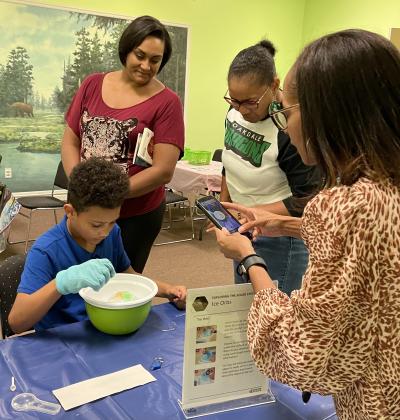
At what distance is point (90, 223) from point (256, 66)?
0.70 meters

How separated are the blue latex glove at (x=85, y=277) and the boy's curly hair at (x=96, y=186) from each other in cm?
25

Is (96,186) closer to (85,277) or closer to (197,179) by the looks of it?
(85,277)

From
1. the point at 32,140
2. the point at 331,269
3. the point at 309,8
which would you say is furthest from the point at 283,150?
the point at 309,8

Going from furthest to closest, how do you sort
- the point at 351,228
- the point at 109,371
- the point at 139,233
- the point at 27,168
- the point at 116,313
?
the point at 27,168, the point at 139,233, the point at 116,313, the point at 109,371, the point at 351,228

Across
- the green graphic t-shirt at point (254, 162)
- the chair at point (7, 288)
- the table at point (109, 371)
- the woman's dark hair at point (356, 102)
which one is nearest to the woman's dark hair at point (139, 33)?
the green graphic t-shirt at point (254, 162)

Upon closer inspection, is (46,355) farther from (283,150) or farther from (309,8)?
(309,8)

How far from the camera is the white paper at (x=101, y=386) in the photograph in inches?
39.4

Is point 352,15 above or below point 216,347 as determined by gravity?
above

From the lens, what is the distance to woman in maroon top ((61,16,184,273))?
70.5 inches

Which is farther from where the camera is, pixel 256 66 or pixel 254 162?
pixel 254 162

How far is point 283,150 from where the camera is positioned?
4.86ft

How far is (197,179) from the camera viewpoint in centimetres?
435

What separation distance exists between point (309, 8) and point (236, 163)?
5.86 metres

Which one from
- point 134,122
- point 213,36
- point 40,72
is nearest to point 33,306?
point 134,122
